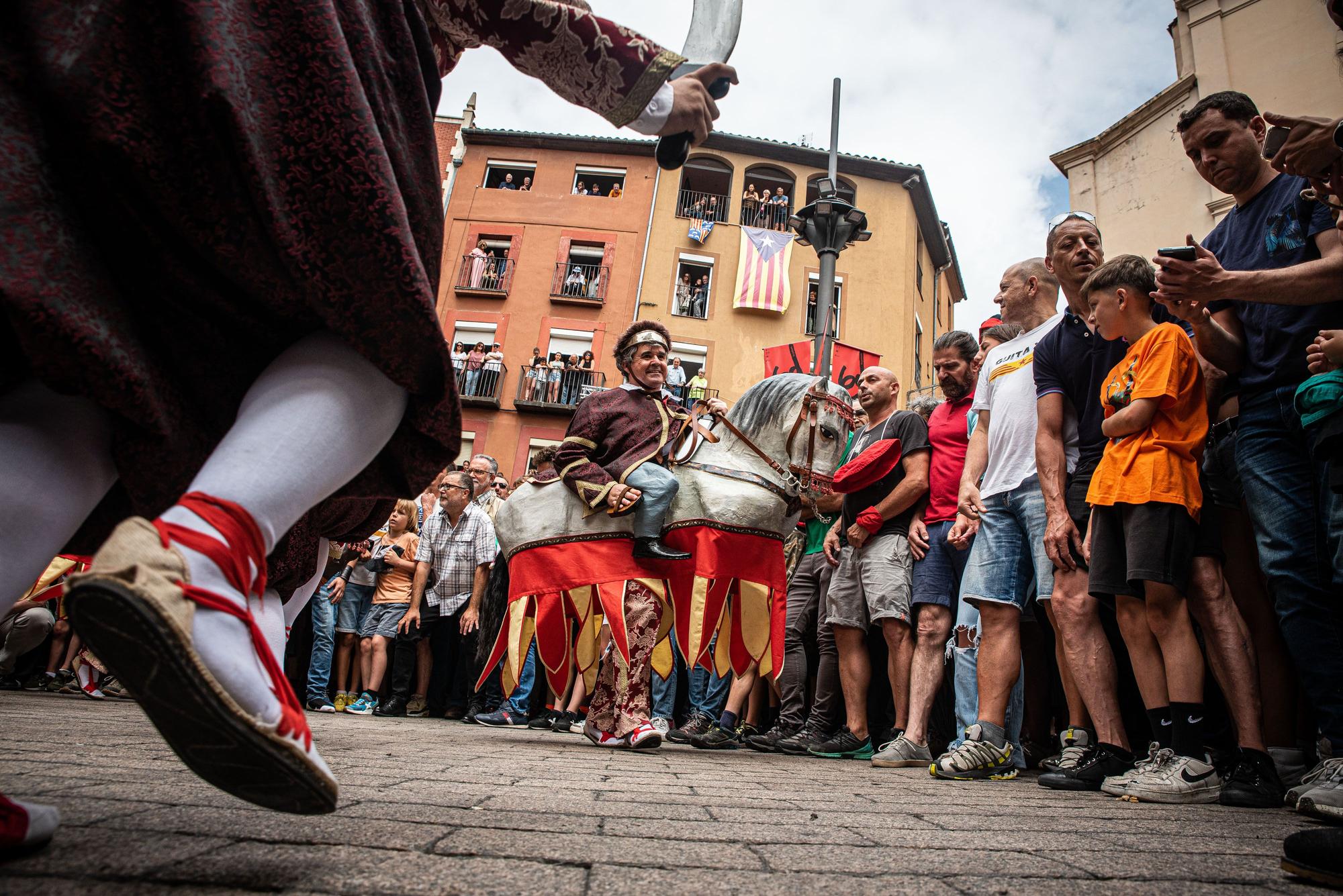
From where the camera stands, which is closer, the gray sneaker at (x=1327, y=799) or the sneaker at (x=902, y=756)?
the gray sneaker at (x=1327, y=799)

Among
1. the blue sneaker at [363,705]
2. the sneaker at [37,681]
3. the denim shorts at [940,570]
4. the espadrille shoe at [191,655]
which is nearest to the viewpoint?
the espadrille shoe at [191,655]

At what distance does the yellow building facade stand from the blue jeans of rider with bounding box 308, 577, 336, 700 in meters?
14.1

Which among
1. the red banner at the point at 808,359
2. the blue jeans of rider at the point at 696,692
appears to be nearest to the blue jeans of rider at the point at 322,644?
the blue jeans of rider at the point at 696,692

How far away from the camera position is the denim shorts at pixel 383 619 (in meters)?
8.21

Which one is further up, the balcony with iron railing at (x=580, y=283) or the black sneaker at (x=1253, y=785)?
the balcony with iron railing at (x=580, y=283)

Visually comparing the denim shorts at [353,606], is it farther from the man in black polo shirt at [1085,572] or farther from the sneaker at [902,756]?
the man in black polo shirt at [1085,572]

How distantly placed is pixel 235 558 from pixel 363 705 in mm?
7973

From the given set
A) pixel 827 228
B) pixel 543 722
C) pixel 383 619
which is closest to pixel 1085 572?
pixel 543 722

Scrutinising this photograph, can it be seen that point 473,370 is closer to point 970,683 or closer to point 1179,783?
point 970,683

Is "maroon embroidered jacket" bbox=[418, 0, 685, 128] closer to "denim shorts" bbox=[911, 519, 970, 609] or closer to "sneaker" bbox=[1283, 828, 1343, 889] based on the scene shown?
"sneaker" bbox=[1283, 828, 1343, 889]

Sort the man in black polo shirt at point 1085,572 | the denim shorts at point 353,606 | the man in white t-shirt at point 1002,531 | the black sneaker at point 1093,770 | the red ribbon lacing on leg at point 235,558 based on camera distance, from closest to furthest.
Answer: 1. the red ribbon lacing on leg at point 235,558
2. the man in black polo shirt at point 1085,572
3. the black sneaker at point 1093,770
4. the man in white t-shirt at point 1002,531
5. the denim shorts at point 353,606

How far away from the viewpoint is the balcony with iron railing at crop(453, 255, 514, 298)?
80.9ft

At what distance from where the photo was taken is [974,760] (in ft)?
11.0

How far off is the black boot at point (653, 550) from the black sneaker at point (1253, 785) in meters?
2.65
